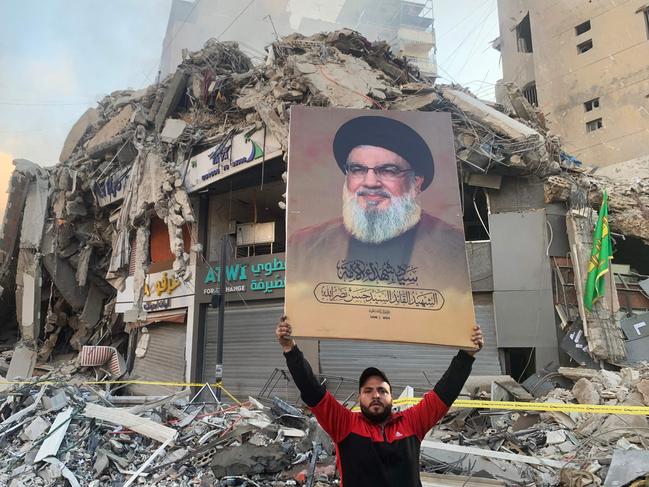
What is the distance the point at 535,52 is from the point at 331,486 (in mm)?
32606

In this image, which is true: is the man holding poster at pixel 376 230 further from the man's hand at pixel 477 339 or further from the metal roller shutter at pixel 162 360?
the metal roller shutter at pixel 162 360

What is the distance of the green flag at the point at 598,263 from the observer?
1037 cm

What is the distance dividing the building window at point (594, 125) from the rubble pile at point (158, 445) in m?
27.6

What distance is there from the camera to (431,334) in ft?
10.2

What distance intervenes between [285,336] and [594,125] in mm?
31254

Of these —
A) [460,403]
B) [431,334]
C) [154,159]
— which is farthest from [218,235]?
[431,334]

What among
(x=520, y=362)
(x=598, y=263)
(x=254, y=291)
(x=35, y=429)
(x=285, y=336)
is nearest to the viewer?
(x=285, y=336)

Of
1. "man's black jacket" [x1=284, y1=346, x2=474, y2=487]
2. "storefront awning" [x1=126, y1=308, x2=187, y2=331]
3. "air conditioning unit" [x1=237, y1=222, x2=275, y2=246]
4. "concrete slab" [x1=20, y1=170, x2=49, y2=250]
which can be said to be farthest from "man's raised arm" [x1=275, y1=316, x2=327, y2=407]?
"concrete slab" [x1=20, y1=170, x2=49, y2=250]

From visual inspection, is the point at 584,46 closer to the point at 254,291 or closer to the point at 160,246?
the point at 254,291

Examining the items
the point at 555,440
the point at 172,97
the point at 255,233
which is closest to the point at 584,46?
the point at 172,97

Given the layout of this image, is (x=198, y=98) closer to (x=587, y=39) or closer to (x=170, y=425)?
(x=170, y=425)

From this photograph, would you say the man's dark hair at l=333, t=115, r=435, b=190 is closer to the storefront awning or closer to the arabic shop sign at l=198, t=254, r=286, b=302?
the arabic shop sign at l=198, t=254, r=286, b=302

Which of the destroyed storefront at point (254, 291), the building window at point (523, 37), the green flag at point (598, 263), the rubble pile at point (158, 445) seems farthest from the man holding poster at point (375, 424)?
the building window at point (523, 37)

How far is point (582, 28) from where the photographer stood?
29.5 m
